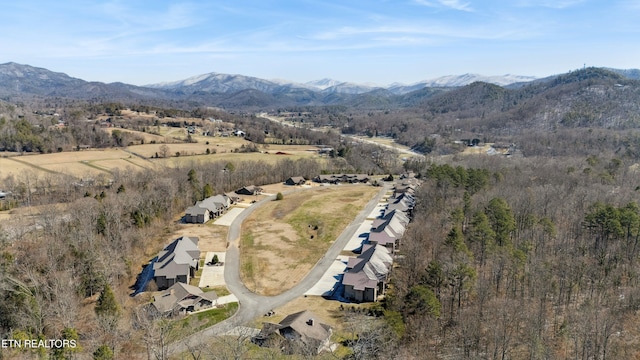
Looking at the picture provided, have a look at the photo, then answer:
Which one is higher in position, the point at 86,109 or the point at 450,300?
the point at 86,109

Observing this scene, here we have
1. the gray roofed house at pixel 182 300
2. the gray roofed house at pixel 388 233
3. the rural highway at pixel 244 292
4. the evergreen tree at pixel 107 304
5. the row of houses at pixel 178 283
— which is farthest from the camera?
the gray roofed house at pixel 388 233

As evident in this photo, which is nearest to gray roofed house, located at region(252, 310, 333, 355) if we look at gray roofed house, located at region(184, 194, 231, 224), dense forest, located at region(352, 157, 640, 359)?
dense forest, located at region(352, 157, 640, 359)

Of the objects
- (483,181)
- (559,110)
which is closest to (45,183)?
(483,181)

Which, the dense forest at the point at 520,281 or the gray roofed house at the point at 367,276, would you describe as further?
the gray roofed house at the point at 367,276

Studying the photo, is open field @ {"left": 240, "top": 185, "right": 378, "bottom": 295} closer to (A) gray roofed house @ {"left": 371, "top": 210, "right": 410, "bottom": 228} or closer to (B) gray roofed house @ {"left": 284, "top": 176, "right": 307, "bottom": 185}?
(A) gray roofed house @ {"left": 371, "top": 210, "right": 410, "bottom": 228}

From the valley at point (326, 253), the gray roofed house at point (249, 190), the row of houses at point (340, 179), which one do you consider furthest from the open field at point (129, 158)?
the gray roofed house at point (249, 190)

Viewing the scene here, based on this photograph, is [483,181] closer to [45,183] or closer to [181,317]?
[181,317]

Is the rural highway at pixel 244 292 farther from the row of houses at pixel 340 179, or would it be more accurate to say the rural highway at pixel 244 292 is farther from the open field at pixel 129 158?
the open field at pixel 129 158

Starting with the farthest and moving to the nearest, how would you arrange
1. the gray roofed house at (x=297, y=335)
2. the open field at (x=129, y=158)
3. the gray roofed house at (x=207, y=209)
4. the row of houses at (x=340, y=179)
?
the row of houses at (x=340, y=179), the open field at (x=129, y=158), the gray roofed house at (x=207, y=209), the gray roofed house at (x=297, y=335)
